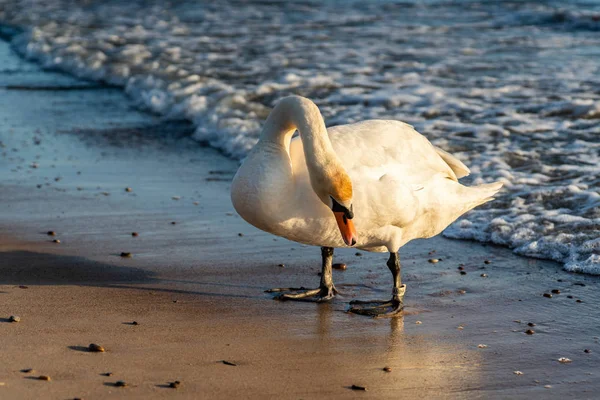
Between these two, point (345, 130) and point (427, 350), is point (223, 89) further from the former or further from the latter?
point (427, 350)

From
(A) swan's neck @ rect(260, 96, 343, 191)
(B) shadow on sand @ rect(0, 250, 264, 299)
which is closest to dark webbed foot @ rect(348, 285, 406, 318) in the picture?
(B) shadow on sand @ rect(0, 250, 264, 299)

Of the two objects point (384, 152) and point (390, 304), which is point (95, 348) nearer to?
point (390, 304)

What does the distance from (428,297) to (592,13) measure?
16247mm

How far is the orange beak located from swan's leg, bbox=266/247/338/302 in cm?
91

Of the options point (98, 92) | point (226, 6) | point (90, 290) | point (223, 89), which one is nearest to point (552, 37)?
point (223, 89)

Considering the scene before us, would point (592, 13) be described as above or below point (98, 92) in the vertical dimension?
above

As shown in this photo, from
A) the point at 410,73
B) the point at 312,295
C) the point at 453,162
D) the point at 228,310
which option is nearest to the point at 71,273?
the point at 228,310

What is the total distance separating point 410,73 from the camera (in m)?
15.2

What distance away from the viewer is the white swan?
572 cm

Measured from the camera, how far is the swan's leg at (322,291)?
6539 millimetres

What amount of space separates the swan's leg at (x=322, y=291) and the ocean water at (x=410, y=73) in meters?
1.75

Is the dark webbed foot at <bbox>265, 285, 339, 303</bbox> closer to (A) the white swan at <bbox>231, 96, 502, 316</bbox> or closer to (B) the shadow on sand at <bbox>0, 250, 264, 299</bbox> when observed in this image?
(A) the white swan at <bbox>231, 96, 502, 316</bbox>

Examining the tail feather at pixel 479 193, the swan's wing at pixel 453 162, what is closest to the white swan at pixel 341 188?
the tail feather at pixel 479 193

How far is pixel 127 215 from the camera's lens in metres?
8.47
